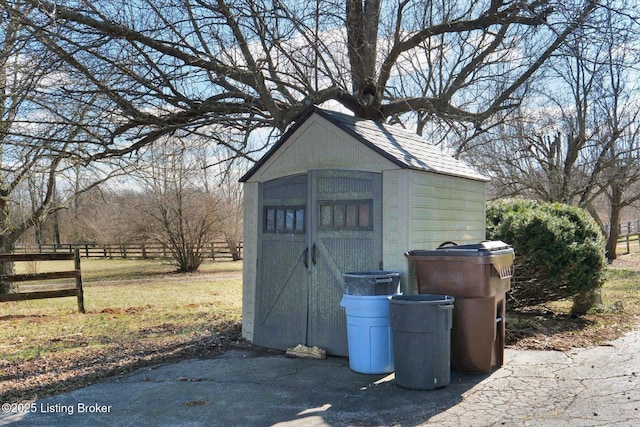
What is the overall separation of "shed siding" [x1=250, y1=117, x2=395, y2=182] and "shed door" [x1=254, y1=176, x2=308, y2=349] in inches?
7.1

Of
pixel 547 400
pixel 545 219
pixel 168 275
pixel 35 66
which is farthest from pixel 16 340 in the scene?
pixel 168 275

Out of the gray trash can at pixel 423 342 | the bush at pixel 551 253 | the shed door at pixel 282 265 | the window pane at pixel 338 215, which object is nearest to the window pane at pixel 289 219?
the shed door at pixel 282 265

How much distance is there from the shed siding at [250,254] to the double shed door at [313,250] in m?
0.17

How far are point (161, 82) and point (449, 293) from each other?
482 cm

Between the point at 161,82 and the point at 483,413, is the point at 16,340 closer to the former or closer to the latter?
the point at 161,82

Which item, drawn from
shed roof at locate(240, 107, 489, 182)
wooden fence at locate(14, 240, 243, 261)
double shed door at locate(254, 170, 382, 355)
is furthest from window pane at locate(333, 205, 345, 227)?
wooden fence at locate(14, 240, 243, 261)

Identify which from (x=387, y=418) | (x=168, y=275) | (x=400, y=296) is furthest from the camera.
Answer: (x=168, y=275)

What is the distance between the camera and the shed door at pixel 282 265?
7.14 m

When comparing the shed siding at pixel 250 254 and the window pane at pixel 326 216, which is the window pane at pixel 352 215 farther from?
the shed siding at pixel 250 254

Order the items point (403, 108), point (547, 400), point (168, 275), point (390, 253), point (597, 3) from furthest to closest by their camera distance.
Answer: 1. point (168, 275)
2. point (403, 108)
3. point (597, 3)
4. point (390, 253)
5. point (547, 400)

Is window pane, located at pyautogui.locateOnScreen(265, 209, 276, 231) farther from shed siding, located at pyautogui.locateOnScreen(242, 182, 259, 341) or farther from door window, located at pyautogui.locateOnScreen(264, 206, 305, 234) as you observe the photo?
shed siding, located at pyautogui.locateOnScreen(242, 182, 259, 341)

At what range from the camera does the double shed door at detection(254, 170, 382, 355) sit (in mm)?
6688

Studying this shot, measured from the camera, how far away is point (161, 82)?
7.58 metres

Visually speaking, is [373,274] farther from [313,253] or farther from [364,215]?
[313,253]
